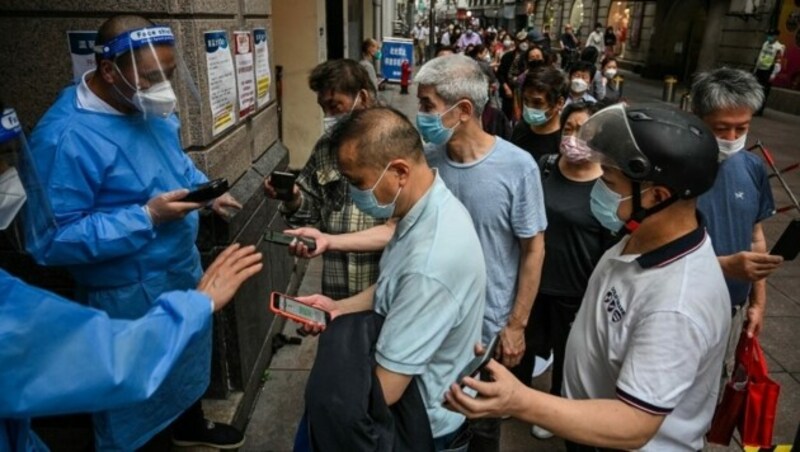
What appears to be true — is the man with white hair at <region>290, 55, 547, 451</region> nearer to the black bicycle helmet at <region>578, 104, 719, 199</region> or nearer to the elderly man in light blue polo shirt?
the elderly man in light blue polo shirt

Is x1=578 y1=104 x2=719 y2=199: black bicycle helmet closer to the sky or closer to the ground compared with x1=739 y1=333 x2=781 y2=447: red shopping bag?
closer to the sky

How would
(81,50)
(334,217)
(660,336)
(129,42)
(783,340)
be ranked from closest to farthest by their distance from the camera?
(660,336), (129,42), (81,50), (334,217), (783,340)

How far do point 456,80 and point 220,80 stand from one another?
1352mm

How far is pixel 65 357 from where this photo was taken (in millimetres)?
1211

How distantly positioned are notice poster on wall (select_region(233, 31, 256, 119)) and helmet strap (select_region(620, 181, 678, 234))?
248 cm

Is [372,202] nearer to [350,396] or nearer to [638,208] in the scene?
[350,396]

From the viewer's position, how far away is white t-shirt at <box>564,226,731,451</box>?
1.35m

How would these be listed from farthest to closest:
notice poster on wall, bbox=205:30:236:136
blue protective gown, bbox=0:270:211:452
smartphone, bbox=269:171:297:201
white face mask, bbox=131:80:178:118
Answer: notice poster on wall, bbox=205:30:236:136, smartphone, bbox=269:171:297:201, white face mask, bbox=131:80:178:118, blue protective gown, bbox=0:270:211:452

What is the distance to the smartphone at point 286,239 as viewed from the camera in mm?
2183

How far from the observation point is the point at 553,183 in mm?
2971

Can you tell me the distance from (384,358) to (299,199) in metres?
1.40

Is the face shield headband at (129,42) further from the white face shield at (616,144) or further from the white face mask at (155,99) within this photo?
the white face shield at (616,144)

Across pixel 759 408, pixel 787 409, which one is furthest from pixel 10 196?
pixel 787 409

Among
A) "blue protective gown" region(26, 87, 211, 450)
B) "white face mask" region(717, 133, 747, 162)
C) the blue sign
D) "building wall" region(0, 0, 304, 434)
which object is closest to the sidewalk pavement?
"building wall" region(0, 0, 304, 434)
